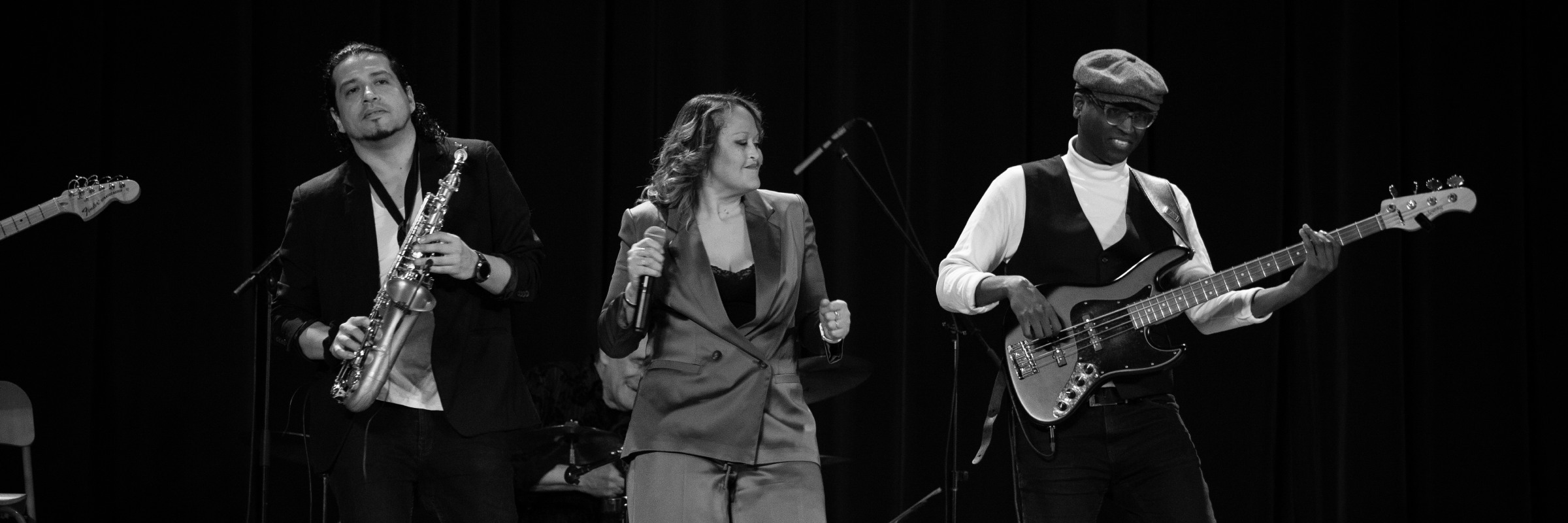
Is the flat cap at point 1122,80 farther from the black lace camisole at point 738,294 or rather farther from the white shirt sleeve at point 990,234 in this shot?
the black lace camisole at point 738,294

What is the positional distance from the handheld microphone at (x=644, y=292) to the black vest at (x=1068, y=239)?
101cm

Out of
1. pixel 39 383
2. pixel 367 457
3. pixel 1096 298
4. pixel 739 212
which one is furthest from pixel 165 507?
pixel 1096 298

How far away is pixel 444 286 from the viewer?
2709 millimetres

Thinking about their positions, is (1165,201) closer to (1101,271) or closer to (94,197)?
(1101,271)

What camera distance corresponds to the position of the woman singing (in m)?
2.54

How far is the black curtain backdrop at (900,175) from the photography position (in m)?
4.65

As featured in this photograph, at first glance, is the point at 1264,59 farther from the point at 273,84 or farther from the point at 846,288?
the point at 273,84

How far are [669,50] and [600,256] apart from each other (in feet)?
2.84

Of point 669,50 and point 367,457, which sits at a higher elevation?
point 669,50

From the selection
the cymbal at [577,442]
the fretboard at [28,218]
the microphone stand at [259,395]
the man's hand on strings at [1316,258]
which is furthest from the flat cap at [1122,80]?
the fretboard at [28,218]

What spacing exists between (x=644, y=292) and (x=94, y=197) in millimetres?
2458

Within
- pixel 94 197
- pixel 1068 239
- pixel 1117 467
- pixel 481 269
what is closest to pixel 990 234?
pixel 1068 239

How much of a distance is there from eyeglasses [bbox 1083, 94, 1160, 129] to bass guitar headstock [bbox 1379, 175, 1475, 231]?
0.59m

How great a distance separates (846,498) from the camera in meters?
4.79
